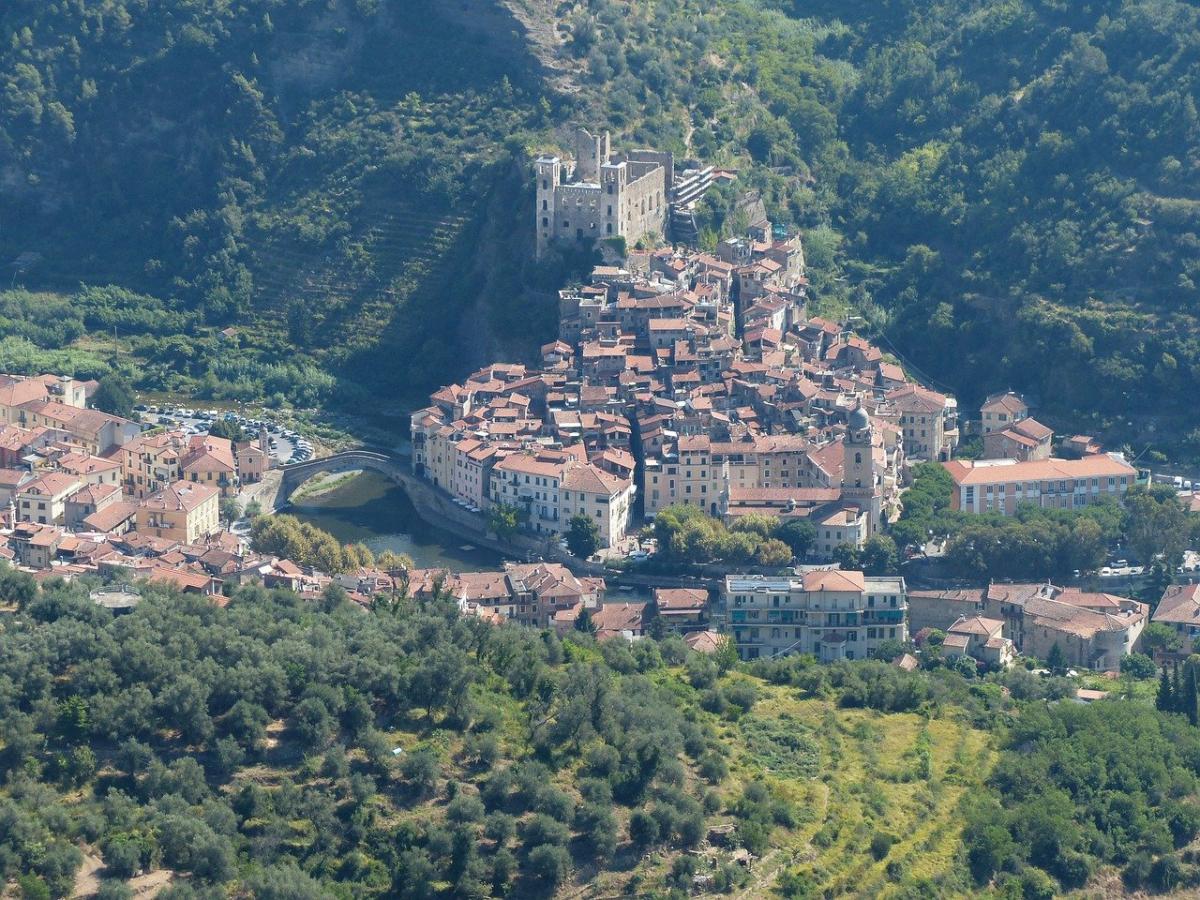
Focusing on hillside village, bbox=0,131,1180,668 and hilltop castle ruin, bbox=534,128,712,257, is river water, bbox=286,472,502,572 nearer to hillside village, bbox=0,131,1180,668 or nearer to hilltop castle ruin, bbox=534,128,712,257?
hillside village, bbox=0,131,1180,668

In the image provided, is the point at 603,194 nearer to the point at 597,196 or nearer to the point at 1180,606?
the point at 597,196

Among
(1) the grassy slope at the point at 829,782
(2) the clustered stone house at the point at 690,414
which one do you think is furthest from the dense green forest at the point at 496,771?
(2) the clustered stone house at the point at 690,414

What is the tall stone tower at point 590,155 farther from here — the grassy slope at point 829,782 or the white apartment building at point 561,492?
the grassy slope at point 829,782

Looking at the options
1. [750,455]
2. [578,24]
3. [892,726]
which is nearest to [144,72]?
[578,24]

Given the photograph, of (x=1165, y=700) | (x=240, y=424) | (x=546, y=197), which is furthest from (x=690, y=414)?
(x=1165, y=700)

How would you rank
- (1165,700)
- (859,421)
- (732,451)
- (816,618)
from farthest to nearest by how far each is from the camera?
(732,451)
(859,421)
(816,618)
(1165,700)

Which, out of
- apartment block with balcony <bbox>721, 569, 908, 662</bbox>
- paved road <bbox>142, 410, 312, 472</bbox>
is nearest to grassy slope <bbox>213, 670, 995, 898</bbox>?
apartment block with balcony <bbox>721, 569, 908, 662</bbox>
